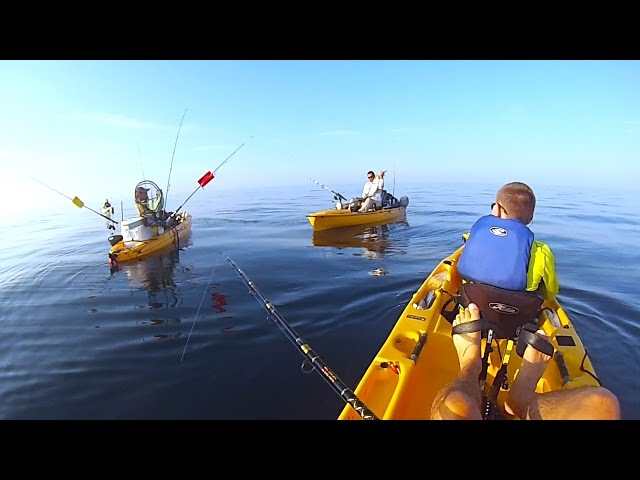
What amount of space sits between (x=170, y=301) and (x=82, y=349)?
7.09 feet

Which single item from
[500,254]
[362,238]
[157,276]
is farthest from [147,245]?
[500,254]

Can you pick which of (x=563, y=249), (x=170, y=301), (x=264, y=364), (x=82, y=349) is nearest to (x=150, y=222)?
(x=170, y=301)

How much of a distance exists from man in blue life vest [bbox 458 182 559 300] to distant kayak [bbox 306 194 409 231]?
11702 millimetres

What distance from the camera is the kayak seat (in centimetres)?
288

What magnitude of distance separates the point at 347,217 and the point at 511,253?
41.4ft

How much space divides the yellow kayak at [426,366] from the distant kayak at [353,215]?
10361 mm

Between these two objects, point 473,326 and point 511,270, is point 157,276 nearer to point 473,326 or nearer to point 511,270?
point 473,326

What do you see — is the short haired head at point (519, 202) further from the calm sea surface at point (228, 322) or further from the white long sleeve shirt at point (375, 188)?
the white long sleeve shirt at point (375, 188)

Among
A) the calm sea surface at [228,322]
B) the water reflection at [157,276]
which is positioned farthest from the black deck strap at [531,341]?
the water reflection at [157,276]

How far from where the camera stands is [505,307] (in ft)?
9.59

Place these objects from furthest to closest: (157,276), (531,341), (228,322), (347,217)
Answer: (347,217), (157,276), (228,322), (531,341)

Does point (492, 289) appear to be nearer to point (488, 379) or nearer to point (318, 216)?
point (488, 379)

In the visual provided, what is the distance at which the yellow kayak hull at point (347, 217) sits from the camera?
590 inches

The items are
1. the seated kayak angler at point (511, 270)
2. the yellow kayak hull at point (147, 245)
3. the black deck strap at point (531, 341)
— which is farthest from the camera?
the yellow kayak hull at point (147, 245)
